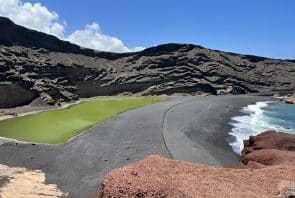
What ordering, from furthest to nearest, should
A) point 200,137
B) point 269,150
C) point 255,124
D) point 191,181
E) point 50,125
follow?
point 255,124 → point 50,125 → point 200,137 → point 269,150 → point 191,181

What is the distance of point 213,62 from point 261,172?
420ft

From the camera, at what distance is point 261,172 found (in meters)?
20.8

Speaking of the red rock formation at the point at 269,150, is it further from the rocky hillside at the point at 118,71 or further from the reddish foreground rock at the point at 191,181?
the rocky hillside at the point at 118,71

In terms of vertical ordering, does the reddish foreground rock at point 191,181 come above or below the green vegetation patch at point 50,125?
above

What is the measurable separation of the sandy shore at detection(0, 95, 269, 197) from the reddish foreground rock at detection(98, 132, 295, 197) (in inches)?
357

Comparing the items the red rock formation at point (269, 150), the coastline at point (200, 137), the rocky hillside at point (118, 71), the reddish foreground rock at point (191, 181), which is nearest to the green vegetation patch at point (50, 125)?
the coastline at point (200, 137)

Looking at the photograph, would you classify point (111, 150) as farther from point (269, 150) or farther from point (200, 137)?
point (269, 150)

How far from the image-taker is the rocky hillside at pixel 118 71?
9150 cm

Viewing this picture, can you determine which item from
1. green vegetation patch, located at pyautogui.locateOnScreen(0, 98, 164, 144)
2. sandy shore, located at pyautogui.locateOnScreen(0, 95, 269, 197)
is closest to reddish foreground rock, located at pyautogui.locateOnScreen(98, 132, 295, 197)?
sandy shore, located at pyautogui.locateOnScreen(0, 95, 269, 197)

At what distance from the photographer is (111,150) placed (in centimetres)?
3847

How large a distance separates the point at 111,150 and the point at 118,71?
288 feet

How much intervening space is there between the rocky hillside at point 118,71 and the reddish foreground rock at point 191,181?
6163 centimetres

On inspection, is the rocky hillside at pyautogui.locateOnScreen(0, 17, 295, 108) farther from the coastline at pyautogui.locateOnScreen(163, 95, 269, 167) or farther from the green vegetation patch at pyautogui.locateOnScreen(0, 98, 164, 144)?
the coastline at pyautogui.locateOnScreen(163, 95, 269, 167)

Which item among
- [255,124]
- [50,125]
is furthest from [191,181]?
[255,124]
